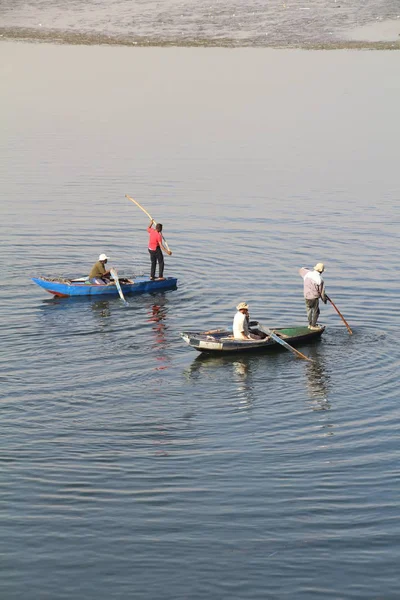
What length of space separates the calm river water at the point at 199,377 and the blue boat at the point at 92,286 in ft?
1.47

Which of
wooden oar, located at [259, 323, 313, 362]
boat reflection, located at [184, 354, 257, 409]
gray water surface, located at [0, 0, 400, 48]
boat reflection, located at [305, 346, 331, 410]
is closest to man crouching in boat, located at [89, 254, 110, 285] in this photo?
boat reflection, located at [184, 354, 257, 409]

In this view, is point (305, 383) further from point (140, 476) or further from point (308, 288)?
point (140, 476)

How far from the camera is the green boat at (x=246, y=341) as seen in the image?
28.3 meters

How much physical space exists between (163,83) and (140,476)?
60969mm

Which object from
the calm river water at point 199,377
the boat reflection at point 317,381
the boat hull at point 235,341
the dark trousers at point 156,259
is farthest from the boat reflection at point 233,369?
the dark trousers at point 156,259

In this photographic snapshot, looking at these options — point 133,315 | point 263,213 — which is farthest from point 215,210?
point 133,315

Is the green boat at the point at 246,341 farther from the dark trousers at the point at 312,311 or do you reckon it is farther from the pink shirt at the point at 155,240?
the pink shirt at the point at 155,240

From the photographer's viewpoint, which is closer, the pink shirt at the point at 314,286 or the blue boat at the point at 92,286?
the pink shirt at the point at 314,286

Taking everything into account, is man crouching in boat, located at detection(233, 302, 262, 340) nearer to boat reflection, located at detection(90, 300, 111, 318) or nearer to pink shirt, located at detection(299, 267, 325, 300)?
pink shirt, located at detection(299, 267, 325, 300)

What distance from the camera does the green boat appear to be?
28.3m

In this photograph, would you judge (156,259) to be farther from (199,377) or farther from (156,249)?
(199,377)

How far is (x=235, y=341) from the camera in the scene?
93.8 ft

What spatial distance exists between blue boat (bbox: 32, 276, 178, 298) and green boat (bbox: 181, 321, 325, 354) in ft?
20.9

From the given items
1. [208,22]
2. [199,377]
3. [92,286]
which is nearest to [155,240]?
[92,286]
